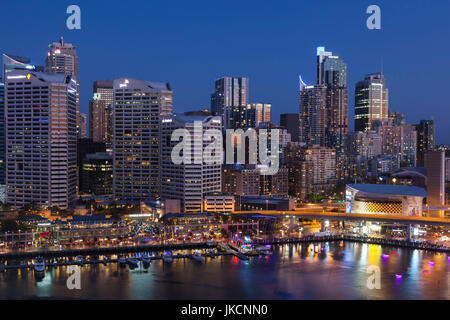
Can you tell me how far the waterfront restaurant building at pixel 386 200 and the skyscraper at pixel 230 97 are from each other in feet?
134

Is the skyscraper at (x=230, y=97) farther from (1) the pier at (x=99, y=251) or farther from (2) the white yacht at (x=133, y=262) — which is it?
(2) the white yacht at (x=133, y=262)

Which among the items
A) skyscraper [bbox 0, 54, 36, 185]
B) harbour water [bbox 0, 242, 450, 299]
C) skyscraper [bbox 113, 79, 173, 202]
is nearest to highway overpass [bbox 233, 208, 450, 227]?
harbour water [bbox 0, 242, 450, 299]

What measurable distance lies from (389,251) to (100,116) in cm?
5942

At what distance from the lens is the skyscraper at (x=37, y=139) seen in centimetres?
3897

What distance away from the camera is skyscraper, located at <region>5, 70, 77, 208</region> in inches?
1534

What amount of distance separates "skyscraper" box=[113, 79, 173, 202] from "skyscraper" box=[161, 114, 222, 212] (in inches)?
63.5

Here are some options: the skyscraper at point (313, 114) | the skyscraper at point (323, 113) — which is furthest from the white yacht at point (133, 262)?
the skyscraper at point (313, 114)

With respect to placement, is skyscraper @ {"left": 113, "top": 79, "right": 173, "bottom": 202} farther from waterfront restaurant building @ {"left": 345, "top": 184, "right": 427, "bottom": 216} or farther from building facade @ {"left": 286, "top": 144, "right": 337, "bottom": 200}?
building facade @ {"left": 286, "top": 144, "right": 337, "bottom": 200}

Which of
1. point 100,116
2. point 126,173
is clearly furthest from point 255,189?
point 100,116

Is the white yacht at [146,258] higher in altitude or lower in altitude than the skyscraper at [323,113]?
lower

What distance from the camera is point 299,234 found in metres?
36.1

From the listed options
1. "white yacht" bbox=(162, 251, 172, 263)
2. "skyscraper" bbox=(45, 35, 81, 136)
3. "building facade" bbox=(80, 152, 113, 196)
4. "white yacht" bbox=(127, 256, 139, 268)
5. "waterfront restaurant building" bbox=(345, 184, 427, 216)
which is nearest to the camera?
"white yacht" bbox=(127, 256, 139, 268)

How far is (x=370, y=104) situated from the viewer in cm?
10306
